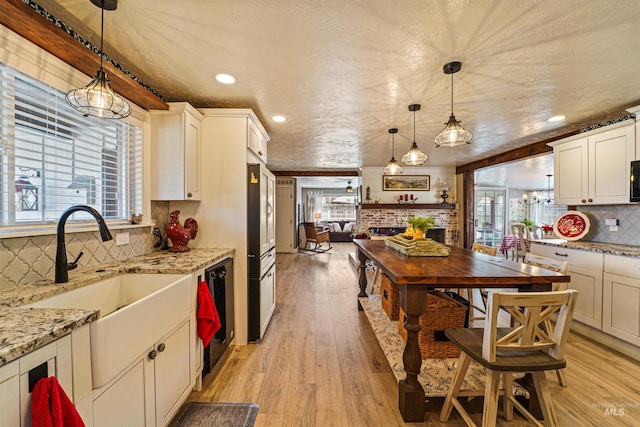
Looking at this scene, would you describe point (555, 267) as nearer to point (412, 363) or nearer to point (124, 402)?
point (412, 363)

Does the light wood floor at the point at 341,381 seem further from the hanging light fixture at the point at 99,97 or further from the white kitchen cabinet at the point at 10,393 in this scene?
the hanging light fixture at the point at 99,97

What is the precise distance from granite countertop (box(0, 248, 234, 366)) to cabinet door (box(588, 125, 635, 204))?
396 cm

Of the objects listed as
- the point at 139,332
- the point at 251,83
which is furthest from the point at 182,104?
the point at 139,332

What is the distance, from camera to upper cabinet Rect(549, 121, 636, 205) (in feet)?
8.60

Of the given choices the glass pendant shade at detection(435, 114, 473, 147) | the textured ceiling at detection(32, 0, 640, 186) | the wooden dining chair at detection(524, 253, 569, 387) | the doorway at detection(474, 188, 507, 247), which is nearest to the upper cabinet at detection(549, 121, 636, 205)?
the textured ceiling at detection(32, 0, 640, 186)

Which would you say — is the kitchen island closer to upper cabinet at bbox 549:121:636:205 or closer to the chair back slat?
the chair back slat

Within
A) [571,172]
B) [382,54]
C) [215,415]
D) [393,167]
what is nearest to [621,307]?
[571,172]

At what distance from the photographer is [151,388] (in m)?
1.29

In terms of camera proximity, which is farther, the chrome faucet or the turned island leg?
the turned island leg

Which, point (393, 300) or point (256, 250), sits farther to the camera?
point (393, 300)

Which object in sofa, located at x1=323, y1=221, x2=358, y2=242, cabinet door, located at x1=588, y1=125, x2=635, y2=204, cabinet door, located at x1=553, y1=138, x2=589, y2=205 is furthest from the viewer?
sofa, located at x1=323, y1=221, x2=358, y2=242

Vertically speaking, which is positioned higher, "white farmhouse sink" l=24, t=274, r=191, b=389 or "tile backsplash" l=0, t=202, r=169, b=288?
"tile backsplash" l=0, t=202, r=169, b=288

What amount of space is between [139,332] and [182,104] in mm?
1822

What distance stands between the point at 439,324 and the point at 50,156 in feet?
9.29
